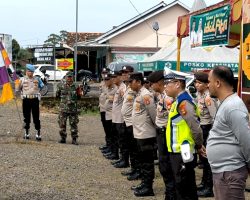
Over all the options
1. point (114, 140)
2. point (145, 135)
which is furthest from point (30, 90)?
point (145, 135)

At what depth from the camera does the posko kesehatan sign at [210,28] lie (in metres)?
8.31

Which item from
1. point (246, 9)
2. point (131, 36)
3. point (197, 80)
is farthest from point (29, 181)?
point (131, 36)

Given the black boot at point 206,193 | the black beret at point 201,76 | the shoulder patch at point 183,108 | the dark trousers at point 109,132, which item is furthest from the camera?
the dark trousers at point 109,132

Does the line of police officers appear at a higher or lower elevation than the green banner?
lower

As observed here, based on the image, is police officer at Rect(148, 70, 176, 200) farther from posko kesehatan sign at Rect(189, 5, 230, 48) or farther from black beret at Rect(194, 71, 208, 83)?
posko kesehatan sign at Rect(189, 5, 230, 48)

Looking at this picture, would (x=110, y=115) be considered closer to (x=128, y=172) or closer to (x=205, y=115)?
(x=128, y=172)

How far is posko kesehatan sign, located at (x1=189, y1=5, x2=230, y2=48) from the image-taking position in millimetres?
8312

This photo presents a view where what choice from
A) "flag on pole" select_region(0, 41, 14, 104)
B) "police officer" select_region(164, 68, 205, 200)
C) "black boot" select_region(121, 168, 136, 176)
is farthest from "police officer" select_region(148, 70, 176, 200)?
"flag on pole" select_region(0, 41, 14, 104)

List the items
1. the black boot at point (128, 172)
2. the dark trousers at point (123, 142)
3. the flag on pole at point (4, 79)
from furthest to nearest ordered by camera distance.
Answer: the flag on pole at point (4, 79) → the dark trousers at point (123, 142) → the black boot at point (128, 172)

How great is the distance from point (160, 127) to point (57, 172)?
2969 mm

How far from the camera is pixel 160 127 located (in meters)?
6.45

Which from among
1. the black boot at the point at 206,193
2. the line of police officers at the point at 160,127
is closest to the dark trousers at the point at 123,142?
the line of police officers at the point at 160,127

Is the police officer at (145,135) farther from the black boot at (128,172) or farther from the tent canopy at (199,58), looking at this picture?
the tent canopy at (199,58)

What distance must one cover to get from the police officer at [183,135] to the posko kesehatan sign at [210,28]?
124 inches
